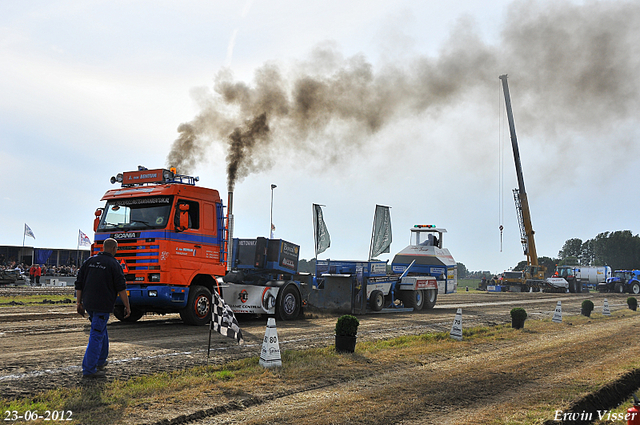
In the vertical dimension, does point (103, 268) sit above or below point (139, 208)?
below

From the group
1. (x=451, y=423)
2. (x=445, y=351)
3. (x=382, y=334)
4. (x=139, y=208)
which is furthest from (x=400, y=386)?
(x=139, y=208)

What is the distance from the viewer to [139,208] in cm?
1293

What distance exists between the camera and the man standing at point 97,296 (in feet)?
23.6

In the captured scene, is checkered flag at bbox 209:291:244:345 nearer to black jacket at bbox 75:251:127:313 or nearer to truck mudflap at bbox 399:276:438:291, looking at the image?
black jacket at bbox 75:251:127:313

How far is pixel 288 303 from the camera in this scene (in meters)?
16.0

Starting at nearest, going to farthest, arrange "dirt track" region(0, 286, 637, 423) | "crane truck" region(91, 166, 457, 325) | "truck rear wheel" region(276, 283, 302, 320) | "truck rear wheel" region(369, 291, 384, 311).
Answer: "dirt track" region(0, 286, 637, 423), "crane truck" region(91, 166, 457, 325), "truck rear wheel" region(276, 283, 302, 320), "truck rear wheel" region(369, 291, 384, 311)

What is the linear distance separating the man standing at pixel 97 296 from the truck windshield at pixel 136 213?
5146 millimetres

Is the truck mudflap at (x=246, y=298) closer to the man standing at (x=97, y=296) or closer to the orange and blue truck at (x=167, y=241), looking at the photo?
the orange and blue truck at (x=167, y=241)

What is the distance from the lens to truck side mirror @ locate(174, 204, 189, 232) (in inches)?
493

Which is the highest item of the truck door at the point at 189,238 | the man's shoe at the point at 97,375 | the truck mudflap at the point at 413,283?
the truck door at the point at 189,238

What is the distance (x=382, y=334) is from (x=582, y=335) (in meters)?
6.06

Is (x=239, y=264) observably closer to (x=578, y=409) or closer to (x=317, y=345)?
(x=317, y=345)

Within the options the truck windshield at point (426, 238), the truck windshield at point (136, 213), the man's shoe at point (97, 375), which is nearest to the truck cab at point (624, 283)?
the truck windshield at point (426, 238)

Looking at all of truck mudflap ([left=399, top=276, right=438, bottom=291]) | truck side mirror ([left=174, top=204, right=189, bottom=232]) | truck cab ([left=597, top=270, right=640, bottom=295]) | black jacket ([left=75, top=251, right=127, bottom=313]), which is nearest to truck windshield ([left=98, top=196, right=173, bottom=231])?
truck side mirror ([left=174, top=204, right=189, bottom=232])
